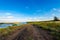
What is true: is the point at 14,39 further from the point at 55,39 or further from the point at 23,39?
the point at 55,39

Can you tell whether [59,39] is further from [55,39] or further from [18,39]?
[18,39]

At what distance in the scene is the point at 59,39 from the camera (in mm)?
12547

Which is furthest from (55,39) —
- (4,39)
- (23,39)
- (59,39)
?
(4,39)

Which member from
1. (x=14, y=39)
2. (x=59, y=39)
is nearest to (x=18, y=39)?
(x=14, y=39)

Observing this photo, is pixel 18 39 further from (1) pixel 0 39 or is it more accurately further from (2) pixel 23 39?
(1) pixel 0 39

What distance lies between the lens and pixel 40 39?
12.5 meters

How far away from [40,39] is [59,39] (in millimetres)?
1772

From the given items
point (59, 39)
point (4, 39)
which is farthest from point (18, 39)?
point (59, 39)

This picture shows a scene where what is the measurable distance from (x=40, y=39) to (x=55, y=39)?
1.41 metres

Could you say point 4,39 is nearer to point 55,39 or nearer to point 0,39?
point 0,39

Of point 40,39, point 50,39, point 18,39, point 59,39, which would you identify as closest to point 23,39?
point 18,39

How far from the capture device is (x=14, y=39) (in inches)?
503

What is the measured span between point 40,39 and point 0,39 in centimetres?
388

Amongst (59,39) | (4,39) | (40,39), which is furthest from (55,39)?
(4,39)
